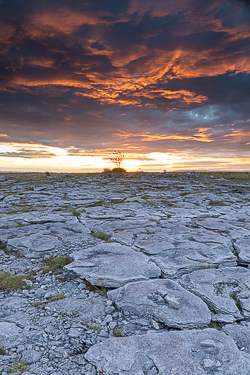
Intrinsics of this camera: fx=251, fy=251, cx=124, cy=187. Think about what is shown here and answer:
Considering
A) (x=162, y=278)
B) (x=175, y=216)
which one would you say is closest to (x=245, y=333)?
(x=162, y=278)

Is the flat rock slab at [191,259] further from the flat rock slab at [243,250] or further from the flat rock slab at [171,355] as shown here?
the flat rock slab at [171,355]

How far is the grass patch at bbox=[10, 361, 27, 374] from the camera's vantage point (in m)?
2.37

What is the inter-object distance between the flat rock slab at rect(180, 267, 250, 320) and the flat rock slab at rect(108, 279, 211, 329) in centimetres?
19

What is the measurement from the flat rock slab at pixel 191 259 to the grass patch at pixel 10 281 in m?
2.34

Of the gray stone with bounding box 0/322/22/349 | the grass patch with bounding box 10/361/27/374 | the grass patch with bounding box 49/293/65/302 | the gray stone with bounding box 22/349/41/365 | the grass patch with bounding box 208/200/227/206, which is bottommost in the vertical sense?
the gray stone with bounding box 22/349/41/365

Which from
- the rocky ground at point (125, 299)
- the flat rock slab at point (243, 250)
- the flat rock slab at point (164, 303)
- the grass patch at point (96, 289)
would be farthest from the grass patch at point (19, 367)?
the flat rock slab at point (243, 250)

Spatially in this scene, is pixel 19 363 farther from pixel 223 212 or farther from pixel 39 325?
pixel 223 212

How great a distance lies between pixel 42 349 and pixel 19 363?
26 cm

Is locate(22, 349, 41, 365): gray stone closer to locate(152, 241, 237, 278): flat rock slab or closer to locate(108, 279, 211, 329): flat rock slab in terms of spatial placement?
locate(108, 279, 211, 329): flat rock slab

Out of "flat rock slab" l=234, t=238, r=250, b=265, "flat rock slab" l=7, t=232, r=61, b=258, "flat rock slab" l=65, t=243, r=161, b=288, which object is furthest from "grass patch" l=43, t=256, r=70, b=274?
"flat rock slab" l=234, t=238, r=250, b=265

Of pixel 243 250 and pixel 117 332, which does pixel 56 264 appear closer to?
pixel 117 332

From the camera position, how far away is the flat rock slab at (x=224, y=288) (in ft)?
10.9

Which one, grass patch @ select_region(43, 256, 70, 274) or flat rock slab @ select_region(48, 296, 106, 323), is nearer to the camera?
flat rock slab @ select_region(48, 296, 106, 323)

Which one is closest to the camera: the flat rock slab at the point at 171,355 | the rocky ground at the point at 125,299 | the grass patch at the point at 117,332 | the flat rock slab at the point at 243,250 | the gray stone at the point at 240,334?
the flat rock slab at the point at 171,355
